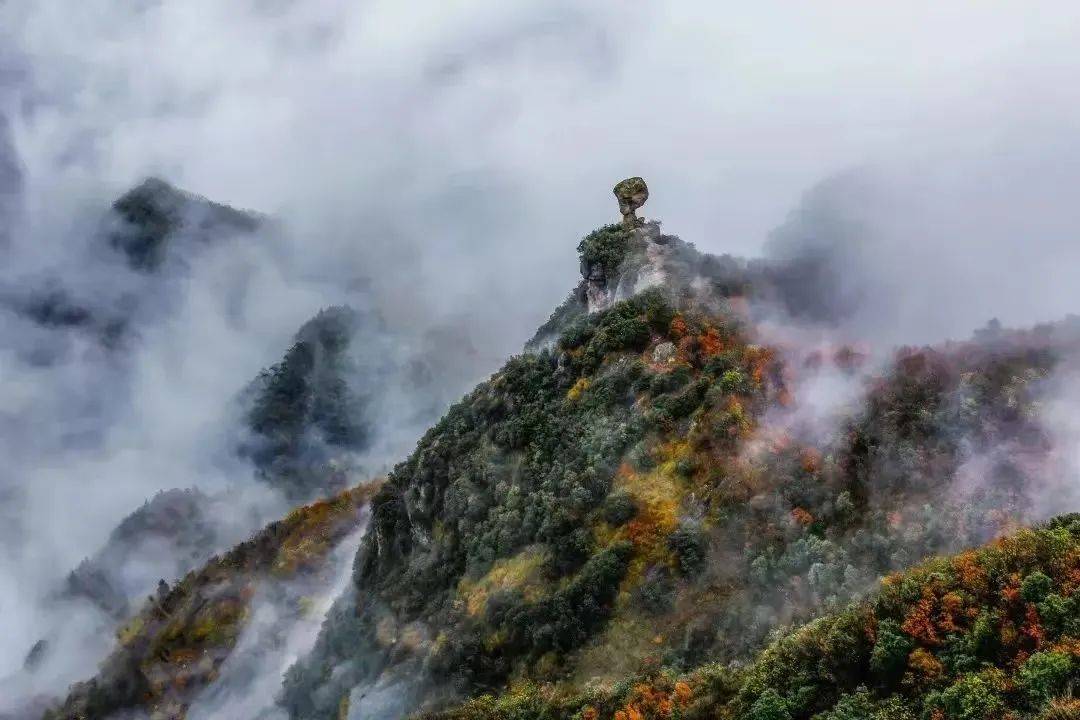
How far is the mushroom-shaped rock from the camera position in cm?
6612

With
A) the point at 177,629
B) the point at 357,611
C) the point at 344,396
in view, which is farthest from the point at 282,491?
the point at 357,611

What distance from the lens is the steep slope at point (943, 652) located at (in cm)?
1830

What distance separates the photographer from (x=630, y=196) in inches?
2613

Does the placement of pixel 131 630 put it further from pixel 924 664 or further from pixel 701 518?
pixel 924 664

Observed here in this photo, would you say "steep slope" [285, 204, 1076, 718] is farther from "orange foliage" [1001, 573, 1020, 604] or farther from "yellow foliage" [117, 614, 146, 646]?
"yellow foliage" [117, 614, 146, 646]

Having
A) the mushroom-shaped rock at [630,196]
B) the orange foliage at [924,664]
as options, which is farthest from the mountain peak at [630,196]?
the orange foliage at [924,664]

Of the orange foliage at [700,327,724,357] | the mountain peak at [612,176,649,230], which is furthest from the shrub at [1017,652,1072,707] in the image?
the mountain peak at [612,176,649,230]

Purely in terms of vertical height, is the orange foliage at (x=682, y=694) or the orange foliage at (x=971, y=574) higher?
the orange foliage at (x=971, y=574)

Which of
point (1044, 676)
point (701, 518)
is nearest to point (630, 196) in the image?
point (701, 518)

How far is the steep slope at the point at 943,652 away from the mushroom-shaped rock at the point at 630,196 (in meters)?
45.3

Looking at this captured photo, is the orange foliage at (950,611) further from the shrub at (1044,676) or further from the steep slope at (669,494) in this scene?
the steep slope at (669,494)

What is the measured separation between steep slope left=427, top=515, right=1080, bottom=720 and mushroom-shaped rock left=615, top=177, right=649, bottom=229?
45266 millimetres

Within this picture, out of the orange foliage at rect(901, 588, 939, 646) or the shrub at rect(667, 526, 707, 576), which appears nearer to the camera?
the orange foliage at rect(901, 588, 939, 646)

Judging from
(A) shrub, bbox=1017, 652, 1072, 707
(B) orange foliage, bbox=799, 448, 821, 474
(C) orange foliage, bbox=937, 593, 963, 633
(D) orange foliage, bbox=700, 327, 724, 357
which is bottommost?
(A) shrub, bbox=1017, 652, 1072, 707
